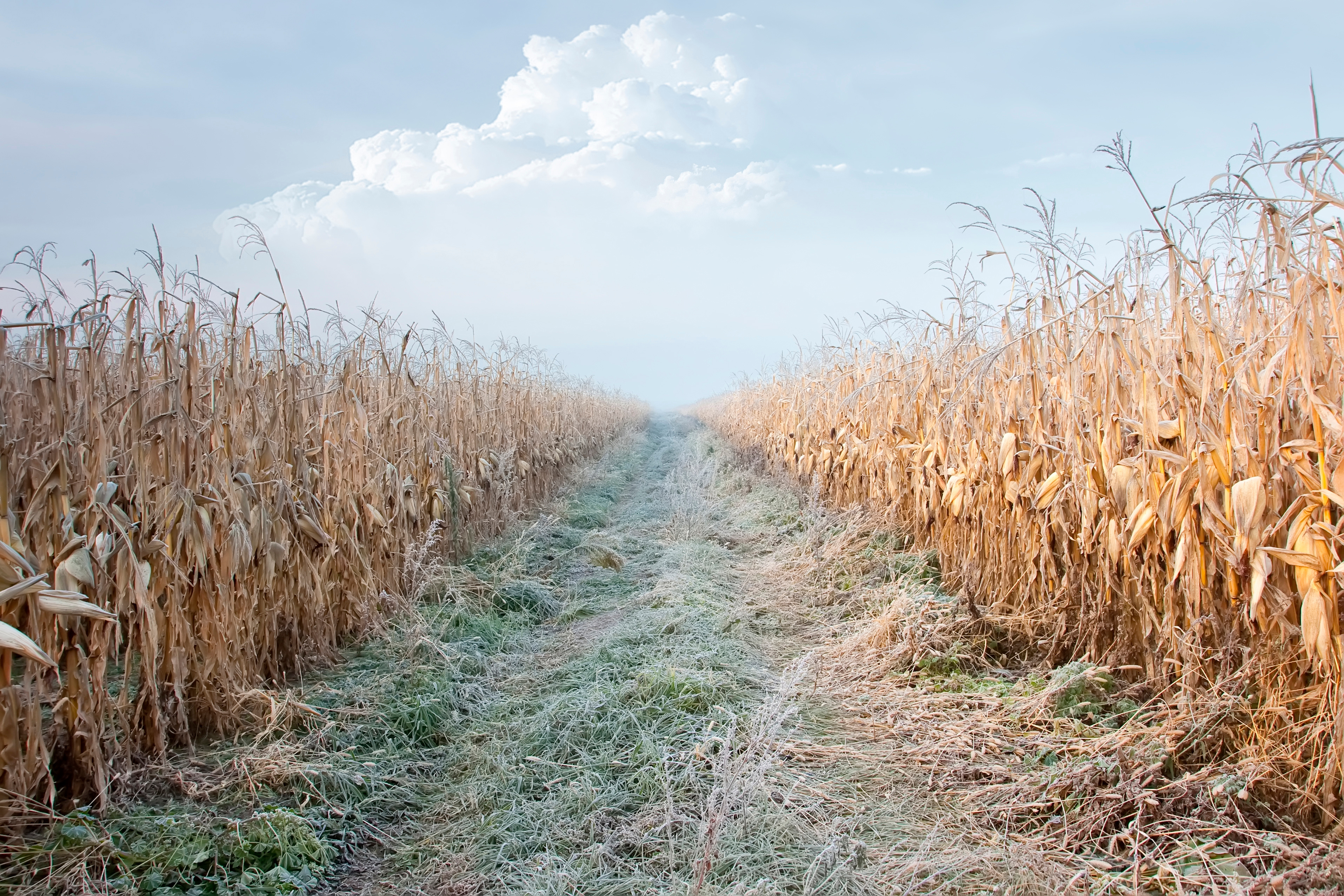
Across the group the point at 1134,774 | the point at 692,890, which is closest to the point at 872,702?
the point at 1134,774

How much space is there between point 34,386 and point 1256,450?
4209 millimetres

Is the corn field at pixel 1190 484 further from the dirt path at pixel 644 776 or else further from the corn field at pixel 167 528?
the corn field at pixel 167 528

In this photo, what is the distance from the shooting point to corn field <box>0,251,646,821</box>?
85.0 inches

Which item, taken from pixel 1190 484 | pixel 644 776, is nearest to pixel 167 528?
pixel 644 776

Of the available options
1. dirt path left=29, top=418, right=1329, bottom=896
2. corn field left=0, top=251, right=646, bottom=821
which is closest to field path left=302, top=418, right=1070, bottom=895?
dirt path left=29, top=418, right=1329, bottom=896

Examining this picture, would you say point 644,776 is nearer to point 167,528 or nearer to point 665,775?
point 665,775

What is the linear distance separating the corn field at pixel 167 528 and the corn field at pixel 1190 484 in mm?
3241

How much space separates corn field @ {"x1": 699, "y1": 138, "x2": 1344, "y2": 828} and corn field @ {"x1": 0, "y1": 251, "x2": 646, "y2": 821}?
A: 10.6 feet

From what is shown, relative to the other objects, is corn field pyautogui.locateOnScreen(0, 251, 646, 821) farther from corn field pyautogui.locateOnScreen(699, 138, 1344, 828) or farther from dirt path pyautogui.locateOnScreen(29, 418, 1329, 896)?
corn field pyautogui.locateOnScreen(699, 138, 1344, 828)

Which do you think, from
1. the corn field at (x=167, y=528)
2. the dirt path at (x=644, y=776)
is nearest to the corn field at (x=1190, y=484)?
the dirt path at (x=644, y=776)

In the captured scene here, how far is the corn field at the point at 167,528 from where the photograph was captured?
216 centimetres

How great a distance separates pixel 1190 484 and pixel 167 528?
3.45 meters

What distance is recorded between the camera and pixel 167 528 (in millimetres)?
2541

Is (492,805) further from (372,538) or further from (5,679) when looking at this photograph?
(372,538)
